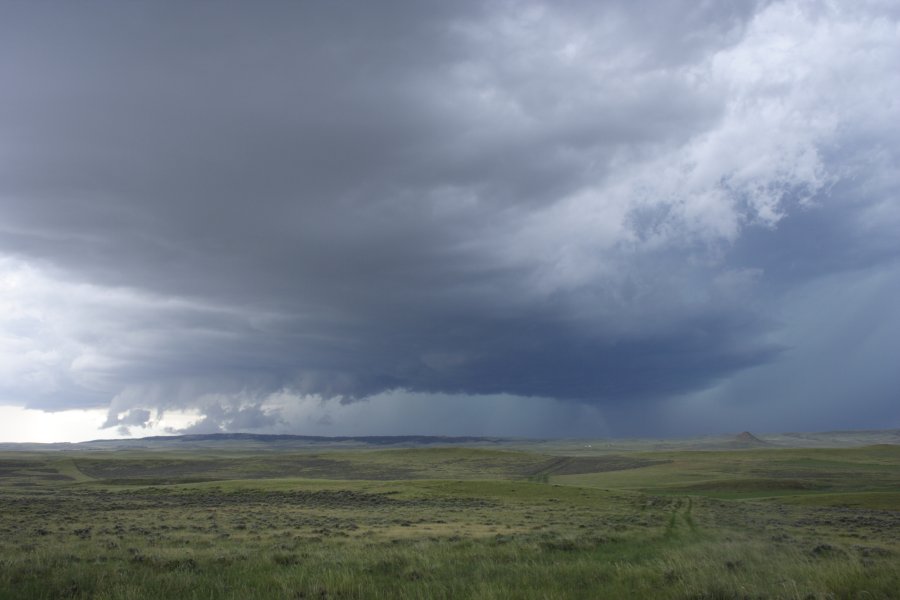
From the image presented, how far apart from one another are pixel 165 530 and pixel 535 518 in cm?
2003

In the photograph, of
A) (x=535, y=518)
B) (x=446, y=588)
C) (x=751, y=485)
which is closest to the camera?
(x=446, y=588)

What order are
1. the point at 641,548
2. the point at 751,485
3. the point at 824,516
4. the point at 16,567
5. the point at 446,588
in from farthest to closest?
the point at 751,485, the point at 824,516, the point at 641,548, the point at 16,567, the point at 446,588

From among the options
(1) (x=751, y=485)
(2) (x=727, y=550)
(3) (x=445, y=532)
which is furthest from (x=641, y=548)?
(1) (x=751, y=485)

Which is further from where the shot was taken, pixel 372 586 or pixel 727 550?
pixel 727 550

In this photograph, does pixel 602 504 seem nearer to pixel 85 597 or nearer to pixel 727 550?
pixel 727 550

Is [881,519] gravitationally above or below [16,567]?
below

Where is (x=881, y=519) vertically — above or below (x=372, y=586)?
below

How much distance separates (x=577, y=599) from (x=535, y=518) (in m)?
25.8

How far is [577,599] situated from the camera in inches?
417

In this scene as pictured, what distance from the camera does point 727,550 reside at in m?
17.1

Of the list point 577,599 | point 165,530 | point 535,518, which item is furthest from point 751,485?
point 577,599

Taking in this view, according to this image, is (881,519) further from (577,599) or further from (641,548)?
(577,599)

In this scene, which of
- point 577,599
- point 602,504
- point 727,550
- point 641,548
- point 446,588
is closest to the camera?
point 577,599

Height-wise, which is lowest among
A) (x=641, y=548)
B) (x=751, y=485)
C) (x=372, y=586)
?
(x=751, y=485)
